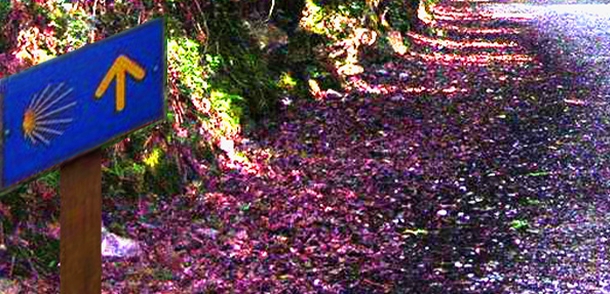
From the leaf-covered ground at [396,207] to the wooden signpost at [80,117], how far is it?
219 centimetres

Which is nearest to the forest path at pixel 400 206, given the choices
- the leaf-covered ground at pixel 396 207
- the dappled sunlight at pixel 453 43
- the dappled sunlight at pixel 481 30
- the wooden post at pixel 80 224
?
the leaf-covered ground at pixel 396 207

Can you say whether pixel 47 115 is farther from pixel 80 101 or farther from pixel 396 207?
pixel 396 207

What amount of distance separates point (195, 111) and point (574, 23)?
13.0 meters

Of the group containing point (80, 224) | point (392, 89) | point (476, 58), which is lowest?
point (80, 224)

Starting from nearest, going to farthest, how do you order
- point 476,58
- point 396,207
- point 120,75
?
point 120,75
point 396,207
point 476,58

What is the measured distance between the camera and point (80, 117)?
2.65m

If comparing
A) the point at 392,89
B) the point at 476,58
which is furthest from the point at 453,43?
the point at 392,89

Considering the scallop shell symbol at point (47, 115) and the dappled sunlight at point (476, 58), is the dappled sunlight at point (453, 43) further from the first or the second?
the scallop shell symbol at point (47, 115)

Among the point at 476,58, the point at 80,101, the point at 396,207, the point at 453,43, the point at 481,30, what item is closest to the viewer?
the point at 80,101

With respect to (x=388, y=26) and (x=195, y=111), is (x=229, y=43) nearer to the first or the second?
(x=195, y=111)

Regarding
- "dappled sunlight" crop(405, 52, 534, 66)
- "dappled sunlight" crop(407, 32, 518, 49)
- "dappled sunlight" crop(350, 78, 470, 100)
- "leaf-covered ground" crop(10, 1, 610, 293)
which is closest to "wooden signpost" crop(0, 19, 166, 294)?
"leaf-covered ground" crop(10, 1, 610, 293)

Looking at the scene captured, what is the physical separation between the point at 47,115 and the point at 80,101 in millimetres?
154

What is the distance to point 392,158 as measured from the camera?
7852mm

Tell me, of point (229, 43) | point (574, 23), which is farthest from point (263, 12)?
point (574, 23)
